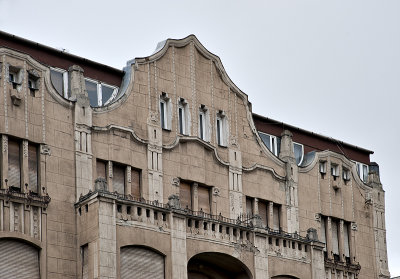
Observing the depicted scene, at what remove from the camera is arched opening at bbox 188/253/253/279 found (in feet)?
181

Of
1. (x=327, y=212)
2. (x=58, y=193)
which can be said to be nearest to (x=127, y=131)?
(x=58, y=193)

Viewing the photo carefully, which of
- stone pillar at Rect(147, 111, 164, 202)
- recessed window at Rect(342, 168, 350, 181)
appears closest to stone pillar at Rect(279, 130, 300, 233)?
recessed window at Rect(342, 168, 350, 181)

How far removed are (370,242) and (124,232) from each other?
20.3m

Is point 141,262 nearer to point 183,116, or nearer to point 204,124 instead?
point 183,116

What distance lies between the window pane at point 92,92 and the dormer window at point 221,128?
711 centimetres

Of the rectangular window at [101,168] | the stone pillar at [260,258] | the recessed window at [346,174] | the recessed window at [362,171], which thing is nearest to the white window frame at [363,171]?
the recessed window at [362,171]

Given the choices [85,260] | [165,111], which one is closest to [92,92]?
[165,111]

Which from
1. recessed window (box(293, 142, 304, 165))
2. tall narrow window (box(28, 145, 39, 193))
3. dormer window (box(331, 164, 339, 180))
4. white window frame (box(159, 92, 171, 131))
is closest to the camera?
tall narrow window (box(28, 145, 39, 193))

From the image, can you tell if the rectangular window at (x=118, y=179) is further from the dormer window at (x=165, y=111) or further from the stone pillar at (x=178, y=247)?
the dormer window at (x=165, y=111)

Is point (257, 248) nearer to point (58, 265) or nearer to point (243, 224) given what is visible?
point (243, 224)

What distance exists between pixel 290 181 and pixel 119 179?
1119 cm

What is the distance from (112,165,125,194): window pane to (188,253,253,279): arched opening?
462 centimetres

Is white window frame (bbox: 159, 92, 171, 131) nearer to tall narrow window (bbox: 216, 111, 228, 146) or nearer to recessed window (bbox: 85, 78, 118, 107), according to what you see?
→ recessed window (bbox: 85, 78, 118, 107)

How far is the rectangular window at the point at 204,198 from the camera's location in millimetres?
57675
